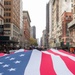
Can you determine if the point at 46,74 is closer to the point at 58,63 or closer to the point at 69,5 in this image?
the point at 58,63

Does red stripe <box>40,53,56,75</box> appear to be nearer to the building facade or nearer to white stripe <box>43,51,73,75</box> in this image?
white stripe <box>43,51,73,75</box>

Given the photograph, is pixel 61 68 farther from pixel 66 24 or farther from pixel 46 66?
pixel 66 24

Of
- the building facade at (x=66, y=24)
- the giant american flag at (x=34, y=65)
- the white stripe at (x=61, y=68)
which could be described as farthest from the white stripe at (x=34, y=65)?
the building facade at (x=66, y=24)

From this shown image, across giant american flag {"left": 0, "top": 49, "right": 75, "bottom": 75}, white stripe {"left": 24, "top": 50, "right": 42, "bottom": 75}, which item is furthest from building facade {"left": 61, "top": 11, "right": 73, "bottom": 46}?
giant american flag {"left": 0, "top": 49, "right": 75, "bottom": 75}

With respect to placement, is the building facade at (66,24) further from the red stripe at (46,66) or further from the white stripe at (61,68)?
the white stripe at (61,68)

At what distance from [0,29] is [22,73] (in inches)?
2159

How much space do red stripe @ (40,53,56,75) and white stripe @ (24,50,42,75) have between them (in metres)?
0.12

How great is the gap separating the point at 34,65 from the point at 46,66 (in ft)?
1.17

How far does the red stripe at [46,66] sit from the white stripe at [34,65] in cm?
12

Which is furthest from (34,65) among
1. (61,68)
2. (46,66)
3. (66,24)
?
(66,24)

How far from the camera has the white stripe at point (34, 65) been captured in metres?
7.14

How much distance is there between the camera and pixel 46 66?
782cm

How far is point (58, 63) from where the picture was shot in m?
8.43

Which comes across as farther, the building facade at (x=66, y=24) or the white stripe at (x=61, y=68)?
the building facade at (x=66, y=24)
